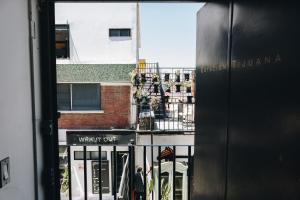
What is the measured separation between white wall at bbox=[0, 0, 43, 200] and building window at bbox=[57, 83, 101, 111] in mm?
8950

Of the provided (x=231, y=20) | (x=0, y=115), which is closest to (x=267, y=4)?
(x=231, y=20)

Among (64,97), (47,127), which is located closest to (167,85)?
(64,97)

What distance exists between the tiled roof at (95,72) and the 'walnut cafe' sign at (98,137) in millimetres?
1855

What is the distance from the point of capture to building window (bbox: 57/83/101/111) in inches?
420

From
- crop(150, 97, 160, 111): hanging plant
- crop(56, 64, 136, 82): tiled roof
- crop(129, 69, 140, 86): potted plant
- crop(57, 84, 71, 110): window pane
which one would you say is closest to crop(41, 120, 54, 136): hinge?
crop(150, 97, 160, 111): hanging plant

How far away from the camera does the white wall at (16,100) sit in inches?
59.7

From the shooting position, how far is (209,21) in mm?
1945

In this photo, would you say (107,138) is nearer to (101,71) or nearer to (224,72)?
(101,71)

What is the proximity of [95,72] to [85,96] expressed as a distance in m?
Result: 0.96

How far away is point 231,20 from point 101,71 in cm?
936

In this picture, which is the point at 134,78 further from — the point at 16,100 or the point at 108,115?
the point at 16,100

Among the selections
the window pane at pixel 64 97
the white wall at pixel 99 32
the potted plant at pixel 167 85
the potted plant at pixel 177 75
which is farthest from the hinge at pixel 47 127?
the window pane at pixel 64 97

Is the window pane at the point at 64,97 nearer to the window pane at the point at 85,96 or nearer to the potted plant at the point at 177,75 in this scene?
the window pane at the point at 85,96

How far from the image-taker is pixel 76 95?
10711mm
